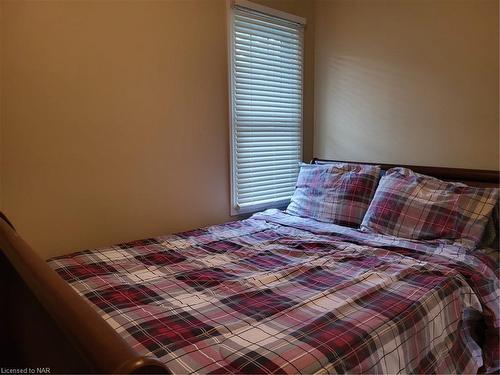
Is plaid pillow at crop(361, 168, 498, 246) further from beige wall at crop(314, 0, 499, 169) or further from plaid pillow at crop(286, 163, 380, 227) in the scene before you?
beige wall at crop(314, 0, 499, 169)

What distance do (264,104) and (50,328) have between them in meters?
2.24

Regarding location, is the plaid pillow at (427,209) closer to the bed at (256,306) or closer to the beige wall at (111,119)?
the bed at (256,306)

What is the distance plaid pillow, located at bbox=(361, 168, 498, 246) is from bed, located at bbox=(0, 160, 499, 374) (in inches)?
3.5

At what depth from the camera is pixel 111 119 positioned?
6.74 feet

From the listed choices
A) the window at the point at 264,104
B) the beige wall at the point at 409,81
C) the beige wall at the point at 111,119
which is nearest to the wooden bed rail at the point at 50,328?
the beige wall at the point at 111,119

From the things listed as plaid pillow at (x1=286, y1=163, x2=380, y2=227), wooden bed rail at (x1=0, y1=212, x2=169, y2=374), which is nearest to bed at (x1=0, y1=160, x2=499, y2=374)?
wooden bed rail at (x1=0, y1=212, x2=169, y2=374)

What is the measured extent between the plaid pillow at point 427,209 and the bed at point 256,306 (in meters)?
0.09

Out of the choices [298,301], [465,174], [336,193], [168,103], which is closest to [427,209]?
[465,174]

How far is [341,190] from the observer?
2.39m

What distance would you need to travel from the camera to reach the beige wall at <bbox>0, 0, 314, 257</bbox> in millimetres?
1797

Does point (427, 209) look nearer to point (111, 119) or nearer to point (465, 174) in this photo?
point (465, 174)

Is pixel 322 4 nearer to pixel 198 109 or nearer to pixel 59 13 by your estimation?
pixel 198 109

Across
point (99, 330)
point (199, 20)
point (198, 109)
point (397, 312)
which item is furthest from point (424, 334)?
point (199, 20)

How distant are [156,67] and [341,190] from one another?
1.41 m
